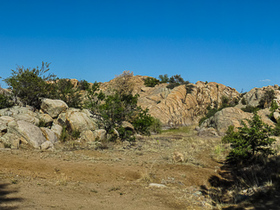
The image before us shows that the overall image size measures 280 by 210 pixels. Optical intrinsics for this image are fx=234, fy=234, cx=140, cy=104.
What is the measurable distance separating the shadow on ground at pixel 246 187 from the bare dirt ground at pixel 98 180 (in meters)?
0.52

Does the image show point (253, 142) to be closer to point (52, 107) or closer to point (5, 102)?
point (52, 107)

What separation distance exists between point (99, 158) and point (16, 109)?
8654 mm

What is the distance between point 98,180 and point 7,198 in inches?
146

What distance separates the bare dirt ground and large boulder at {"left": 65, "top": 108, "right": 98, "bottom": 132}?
289 centimetres

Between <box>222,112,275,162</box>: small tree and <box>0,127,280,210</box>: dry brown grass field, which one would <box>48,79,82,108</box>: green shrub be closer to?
<box>0,127,280,210</box>: dry brown grass field

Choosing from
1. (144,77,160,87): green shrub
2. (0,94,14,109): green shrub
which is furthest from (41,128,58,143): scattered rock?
(144,77,160,87): green shrub

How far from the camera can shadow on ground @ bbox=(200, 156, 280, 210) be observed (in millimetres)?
7125

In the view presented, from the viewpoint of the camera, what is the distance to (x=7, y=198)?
6488mm

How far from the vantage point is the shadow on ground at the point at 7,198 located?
5.88 meters

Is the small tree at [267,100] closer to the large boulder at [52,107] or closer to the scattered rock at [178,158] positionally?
the scattered rock at [178,158]

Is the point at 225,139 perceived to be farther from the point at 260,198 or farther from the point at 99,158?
the point at 260,198

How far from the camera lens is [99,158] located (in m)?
13.0

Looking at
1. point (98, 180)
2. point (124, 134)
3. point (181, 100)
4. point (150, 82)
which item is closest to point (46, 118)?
point (124, 134)

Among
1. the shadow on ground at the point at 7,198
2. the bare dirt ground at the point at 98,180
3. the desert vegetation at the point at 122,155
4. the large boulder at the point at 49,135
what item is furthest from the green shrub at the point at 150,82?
the shadow on ground at the point at 7,198
